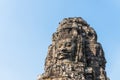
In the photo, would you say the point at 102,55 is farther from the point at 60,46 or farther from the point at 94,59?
the point at 60,46

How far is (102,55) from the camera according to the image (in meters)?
111

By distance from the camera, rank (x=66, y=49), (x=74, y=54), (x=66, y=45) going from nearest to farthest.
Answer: (x=66, y=49), (x=74, y=54), (x=66, y=45)

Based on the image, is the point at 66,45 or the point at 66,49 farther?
the point at 66,45

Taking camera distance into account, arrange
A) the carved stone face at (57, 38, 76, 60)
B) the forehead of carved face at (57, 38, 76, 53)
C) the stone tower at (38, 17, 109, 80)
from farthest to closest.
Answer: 1. the forehead of carved face at (57, 38, 76, 53)
2. the carved stone face at (57, 38, 76, 60)
3. the stone tower at (38, 17, 109, 80)

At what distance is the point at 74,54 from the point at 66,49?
2.23 metres

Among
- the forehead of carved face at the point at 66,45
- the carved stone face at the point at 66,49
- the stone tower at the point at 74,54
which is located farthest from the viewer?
the forehead of carved face at the point at 66,45

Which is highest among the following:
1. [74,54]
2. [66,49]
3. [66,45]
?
[66,45]

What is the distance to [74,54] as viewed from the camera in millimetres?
106562

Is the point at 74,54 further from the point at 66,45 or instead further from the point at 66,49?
the point at 66,45

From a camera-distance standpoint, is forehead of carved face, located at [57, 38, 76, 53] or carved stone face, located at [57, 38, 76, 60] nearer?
carved stone face, located at [57, 38, 76, 60]

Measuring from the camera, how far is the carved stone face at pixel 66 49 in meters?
106

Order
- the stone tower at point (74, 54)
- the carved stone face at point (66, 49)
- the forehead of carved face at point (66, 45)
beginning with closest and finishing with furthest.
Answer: the stone tower at point (74, 54) → the carved stone face at point (66, 49) → the forehead of carved face at point (66, 45)

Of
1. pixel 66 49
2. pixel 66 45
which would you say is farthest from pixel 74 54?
pixel 66 45

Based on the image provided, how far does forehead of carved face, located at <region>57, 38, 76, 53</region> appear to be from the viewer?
4176 inches
